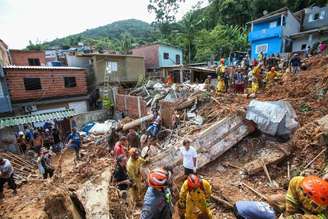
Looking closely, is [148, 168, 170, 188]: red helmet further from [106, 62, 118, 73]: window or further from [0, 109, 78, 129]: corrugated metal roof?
[106, 62, 118, 73]: window

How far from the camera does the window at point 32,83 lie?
13828 millimetres

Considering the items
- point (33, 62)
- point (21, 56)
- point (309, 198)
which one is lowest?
point (309, 198)

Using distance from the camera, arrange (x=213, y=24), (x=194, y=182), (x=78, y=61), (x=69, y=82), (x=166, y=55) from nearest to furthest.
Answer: (x=194, y=182), (x=69, y=82), (x=78, y=61), (x=166, y=55), (x=213, y=24)

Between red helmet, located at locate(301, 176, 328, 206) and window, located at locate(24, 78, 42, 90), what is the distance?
637 inches

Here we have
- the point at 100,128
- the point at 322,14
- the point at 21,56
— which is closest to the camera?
the point at 100,128

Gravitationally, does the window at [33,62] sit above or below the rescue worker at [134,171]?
above

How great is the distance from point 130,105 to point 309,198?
12.6 metres

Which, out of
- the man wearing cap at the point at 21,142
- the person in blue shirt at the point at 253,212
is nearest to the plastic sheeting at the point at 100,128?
the man wearing cap at the point at 21,142

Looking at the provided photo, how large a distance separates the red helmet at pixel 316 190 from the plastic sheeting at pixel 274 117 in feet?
13.0

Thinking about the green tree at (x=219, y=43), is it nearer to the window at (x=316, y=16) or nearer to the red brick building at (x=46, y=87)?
the window at (x=316, y=16)

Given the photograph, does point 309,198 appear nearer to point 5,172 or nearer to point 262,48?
point 5,172

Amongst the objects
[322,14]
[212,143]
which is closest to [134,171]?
[212,143]

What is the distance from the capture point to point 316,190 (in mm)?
2309

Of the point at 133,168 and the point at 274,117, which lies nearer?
the point at 133,168
